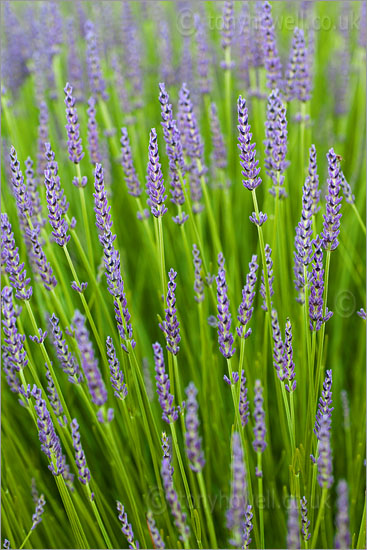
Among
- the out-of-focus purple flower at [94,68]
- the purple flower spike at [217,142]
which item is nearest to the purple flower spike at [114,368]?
the purple flower spike at [217,142]

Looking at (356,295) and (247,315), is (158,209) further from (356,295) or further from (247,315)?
(356,295)

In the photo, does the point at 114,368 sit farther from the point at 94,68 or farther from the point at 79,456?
the point at 94,68

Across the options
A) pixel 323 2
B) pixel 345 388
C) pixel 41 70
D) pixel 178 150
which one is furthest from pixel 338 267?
pixel 323 2

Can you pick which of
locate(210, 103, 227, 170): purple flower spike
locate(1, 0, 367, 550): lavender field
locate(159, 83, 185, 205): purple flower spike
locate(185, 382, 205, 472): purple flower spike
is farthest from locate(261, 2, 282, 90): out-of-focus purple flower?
locate(185, 382, 205, 472): purple flower spike
